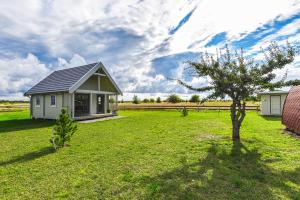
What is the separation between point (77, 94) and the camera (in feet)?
69.6

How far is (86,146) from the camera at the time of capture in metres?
8.48

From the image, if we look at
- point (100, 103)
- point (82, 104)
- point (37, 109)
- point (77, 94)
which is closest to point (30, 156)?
point (77, 94)

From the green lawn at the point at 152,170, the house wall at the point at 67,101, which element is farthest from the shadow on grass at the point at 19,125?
the green lawn at the point at 152,170

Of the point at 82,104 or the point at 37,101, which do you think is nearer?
the point at 37,101

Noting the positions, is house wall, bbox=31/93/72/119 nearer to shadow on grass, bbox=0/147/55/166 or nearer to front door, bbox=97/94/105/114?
front door, bbox=97/94/105/114

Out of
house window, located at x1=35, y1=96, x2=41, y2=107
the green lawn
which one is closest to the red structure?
the green lawn

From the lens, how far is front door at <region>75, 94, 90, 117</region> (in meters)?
21.4

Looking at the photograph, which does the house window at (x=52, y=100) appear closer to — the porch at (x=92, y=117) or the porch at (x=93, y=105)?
the porch at (x=93, y=105)

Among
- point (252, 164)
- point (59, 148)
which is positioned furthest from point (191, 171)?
point (59, 148)

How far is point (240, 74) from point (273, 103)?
17.8m

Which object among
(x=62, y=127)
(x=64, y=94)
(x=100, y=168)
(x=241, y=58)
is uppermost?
(x=241, y=58)

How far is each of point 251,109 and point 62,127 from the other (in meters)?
28.0

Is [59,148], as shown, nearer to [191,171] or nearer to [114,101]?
[191,171]

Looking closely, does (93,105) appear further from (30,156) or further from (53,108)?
(30,156)
